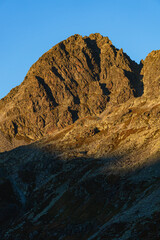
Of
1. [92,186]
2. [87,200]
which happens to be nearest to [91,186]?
[92,186]

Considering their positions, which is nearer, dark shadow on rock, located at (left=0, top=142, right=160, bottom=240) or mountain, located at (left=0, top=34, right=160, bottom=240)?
mountain, located at (left=0, top=34, right=160, bottom=240)

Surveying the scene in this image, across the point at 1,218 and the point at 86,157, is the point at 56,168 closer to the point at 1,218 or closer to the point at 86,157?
the point at 86,157

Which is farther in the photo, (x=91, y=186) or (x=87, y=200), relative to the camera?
(x=91, y=186)

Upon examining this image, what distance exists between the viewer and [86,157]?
489 ft

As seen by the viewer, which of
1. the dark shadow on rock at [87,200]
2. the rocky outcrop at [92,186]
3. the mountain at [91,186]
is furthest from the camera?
the dark shadow on rock at [87,200]

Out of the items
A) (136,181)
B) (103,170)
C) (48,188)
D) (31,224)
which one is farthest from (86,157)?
(136,181)

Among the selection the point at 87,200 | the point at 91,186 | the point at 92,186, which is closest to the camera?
the point at 87,200

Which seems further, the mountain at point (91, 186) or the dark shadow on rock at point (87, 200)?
the dark shadow on rock at point (87, 200)

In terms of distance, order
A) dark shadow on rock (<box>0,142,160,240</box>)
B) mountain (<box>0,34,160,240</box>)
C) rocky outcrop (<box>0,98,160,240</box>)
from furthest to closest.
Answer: dark shadow on rock (<box>0,142,160,240</box>)
mountain (<box>0,34,160,240</box>)
rocky outcrop (<box>0,98,160,240</box>)

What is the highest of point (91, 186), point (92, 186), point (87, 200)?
point (91, 186)

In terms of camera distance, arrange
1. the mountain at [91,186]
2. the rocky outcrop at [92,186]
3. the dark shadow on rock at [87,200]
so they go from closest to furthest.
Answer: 1. the rocky outcrop at [92,186]
2. the mountain at [91,186]
3. the dark shadow on rock at [87,200]

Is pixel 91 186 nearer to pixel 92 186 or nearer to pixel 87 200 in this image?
pixel 92 186

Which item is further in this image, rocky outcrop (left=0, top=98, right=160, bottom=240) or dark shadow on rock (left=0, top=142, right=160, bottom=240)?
dark shadow on rock (left=0, top=142, right=160, bottom=240)

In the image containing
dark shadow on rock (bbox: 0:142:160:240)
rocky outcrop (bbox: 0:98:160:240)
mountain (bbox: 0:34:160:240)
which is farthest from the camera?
dark shadow on rock (bbox: 0:142:160:240)
